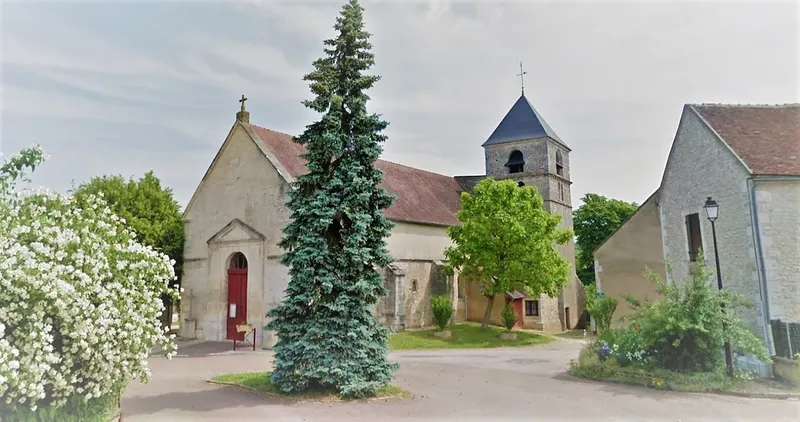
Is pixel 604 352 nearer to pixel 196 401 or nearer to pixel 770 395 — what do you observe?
pixel 770 395

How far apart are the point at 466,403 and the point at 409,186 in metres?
19.3

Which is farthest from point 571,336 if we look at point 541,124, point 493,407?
point 493,407

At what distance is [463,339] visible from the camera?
A: 22.5 meters

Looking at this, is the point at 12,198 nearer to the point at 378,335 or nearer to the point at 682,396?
the point at 378,335

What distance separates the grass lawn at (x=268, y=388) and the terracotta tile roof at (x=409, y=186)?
952 cm

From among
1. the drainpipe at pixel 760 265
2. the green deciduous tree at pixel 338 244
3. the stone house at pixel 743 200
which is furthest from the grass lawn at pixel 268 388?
the stone house at pixel 743 200

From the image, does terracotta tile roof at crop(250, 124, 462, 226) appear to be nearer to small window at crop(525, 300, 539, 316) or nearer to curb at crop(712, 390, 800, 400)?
small window at crop(525, 300, 539, 316)

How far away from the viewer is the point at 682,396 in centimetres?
1031

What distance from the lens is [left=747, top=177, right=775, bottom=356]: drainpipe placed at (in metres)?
12.2

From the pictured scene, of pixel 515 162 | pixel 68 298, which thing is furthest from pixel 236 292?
pixel 515 162

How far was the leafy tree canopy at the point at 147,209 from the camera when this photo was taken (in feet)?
67.8

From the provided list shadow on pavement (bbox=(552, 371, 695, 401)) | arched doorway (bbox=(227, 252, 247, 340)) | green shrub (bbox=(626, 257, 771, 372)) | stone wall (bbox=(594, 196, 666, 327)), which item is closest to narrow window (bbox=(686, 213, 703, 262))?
stone wall (bbox=(594, 196, 666, 327))

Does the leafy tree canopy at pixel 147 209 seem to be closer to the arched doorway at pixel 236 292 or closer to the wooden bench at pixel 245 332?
the arched doorway at pixel 236 292

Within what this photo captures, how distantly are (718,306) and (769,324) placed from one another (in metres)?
2.12
